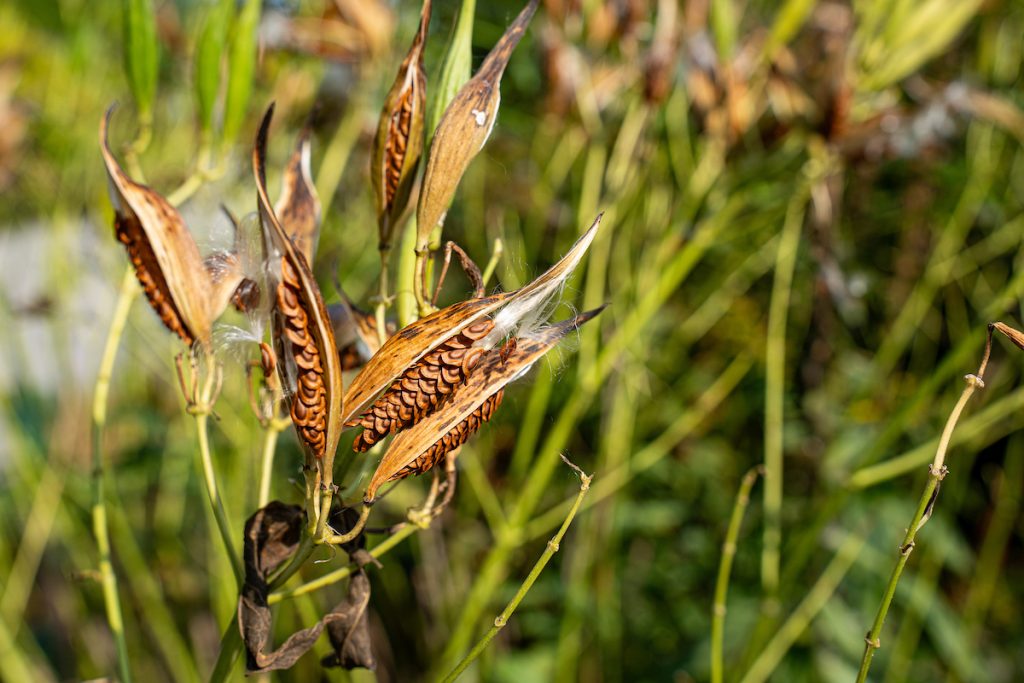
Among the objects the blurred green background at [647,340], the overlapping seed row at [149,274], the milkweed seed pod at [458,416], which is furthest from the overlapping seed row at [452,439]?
the blurred green background at [647,340]

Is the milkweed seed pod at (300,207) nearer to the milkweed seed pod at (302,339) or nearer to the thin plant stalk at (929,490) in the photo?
the milkweed seed pod at (302,339)

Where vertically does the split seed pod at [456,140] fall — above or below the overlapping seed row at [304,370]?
above

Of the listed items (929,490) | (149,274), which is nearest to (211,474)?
(149,274)

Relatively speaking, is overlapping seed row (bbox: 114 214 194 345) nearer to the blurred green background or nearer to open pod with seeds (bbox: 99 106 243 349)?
open pod with seeds (bbox: 99 106 243 349)

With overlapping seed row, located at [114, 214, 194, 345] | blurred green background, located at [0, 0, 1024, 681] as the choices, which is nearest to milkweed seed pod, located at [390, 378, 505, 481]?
overlapping seed row, located at [114, 214, 194, 345]

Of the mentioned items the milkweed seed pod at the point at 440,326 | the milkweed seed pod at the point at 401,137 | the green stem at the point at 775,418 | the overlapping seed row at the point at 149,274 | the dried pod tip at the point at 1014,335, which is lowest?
the green stem at the point at 775,418
